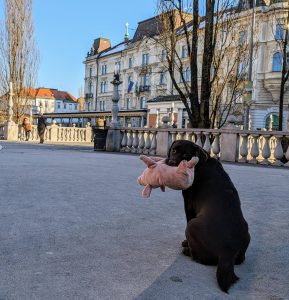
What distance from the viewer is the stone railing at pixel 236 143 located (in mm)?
11791

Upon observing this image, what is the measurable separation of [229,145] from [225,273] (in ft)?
34.4

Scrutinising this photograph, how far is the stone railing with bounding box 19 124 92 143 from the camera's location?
3056cm

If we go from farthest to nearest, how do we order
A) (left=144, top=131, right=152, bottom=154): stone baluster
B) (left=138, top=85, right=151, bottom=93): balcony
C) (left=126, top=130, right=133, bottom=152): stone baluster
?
(left=138, top=85, right=151, bottom=93): balcony, (left=126, top=130, right=133, bottom=152): stone baluster, (left=144, top=131, right=152, bottom=154): stone baluster

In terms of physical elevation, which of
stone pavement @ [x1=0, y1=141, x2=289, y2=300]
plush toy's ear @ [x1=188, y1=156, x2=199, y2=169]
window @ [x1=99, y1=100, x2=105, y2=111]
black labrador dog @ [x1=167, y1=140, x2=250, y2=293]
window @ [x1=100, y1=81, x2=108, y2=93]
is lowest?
stone pavement @ [x1=0, y1=141, x2=289, y2=300]

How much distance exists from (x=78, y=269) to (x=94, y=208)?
2.02 meters

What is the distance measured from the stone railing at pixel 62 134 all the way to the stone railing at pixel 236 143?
680 inches

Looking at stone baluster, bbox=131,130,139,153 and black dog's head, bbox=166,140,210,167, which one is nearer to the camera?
black dog's head, bbox=166,140,210,167

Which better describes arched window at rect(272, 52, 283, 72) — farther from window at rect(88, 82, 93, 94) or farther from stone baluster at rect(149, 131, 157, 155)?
window at rect(88, 82, 93, 94)

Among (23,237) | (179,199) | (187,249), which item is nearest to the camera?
(187,249)

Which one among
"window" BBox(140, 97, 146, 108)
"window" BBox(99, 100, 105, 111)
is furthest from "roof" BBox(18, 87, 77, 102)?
"window" BBox(140, 97, 146, 108)

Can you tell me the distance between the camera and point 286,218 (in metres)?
4.54

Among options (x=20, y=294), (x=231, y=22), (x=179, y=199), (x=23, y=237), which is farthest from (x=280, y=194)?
(x=231, y=22)

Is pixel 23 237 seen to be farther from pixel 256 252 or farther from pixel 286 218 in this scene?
pixel 286 218

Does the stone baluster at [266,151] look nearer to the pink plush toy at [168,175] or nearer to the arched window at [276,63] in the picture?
the pink plush toy at [168,175]
